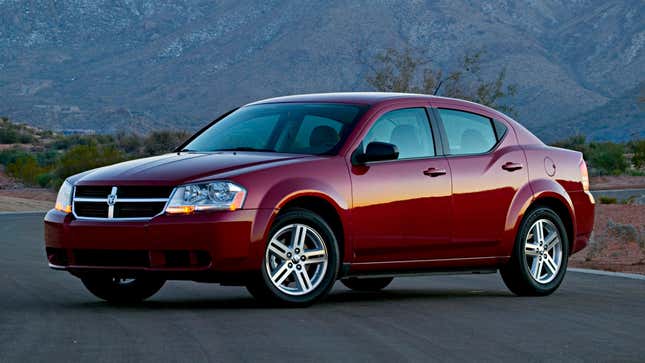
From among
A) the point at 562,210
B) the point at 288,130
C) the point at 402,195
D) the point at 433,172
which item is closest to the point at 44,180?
the point at 562,210

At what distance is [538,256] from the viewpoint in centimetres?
1293

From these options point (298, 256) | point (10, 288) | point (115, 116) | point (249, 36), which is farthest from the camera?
point (249, 36)

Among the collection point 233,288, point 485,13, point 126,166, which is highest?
point 485,13

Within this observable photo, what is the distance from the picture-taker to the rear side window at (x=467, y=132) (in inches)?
490

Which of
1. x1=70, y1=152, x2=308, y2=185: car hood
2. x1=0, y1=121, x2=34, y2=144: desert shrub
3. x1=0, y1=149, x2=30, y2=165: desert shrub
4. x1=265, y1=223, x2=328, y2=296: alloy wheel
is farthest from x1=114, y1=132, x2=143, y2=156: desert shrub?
x1=265, y1=223, x2=328, y2=296: alloy wheel

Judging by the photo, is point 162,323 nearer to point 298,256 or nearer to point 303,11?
point 298,256

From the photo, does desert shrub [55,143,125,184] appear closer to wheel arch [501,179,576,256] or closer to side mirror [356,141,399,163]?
wheel arch [501,179,576,256]

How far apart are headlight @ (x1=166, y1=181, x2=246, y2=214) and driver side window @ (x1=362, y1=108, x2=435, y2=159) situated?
1.61 m

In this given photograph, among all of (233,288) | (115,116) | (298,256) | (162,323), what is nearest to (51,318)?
(162,323)

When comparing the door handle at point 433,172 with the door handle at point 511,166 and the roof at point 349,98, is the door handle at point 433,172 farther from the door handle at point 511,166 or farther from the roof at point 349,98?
the door handle at point 511,166

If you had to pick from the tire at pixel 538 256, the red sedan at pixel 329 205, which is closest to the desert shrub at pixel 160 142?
the tire at pixel 538 256

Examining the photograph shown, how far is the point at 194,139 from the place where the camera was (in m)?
12.5

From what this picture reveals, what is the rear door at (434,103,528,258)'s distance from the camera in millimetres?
12172

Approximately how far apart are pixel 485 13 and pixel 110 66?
3408 centimetres
